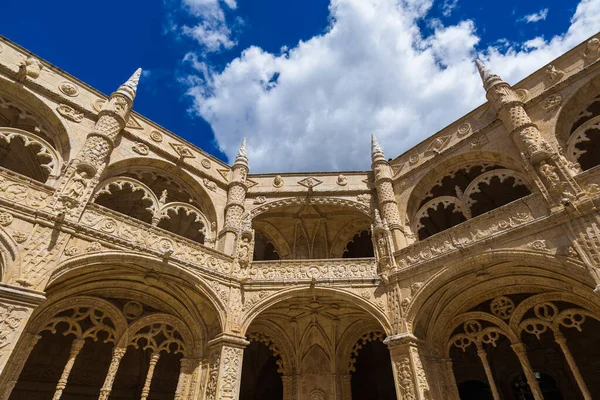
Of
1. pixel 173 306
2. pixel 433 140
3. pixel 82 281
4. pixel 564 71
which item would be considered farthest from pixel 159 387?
pixel 564 71

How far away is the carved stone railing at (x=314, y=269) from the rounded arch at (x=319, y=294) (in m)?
0.41

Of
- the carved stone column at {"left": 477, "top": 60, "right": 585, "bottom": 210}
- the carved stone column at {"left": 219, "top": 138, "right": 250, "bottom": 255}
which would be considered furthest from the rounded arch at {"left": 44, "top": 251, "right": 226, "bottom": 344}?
the carved stone column at {"left": 477, "top": 60, "right": 585, "bottom": 210}

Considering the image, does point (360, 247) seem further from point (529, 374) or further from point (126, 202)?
point (126, 202)

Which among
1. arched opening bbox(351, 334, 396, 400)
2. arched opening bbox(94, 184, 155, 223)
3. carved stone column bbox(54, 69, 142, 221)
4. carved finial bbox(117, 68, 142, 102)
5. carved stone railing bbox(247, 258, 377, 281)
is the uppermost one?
carved finial bbox(117, 68, 142, 102)

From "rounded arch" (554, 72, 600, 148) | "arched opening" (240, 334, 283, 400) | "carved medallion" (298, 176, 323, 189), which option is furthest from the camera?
"arched opening" (240, 334, 283, 400)

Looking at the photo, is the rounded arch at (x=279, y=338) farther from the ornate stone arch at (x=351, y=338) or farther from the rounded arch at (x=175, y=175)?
the rounded arch at (x=175, y=175)

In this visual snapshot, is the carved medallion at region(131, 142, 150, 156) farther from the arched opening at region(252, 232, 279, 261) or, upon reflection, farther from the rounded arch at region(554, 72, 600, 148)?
the rounded arch at region(554, 72, 600, 148)

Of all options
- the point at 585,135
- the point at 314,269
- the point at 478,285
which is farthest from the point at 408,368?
the point at 585,135

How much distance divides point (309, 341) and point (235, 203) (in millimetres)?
5342

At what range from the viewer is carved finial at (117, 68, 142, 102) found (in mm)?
10955

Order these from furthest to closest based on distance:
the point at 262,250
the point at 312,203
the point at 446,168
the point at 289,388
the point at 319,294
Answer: the point at 262,250 → the point at 312,203 → the point at 446,168 → the point at 289,388 → the point at 319,294

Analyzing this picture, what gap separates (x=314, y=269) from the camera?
1073cm

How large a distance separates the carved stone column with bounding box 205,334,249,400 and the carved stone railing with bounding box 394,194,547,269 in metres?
5.06

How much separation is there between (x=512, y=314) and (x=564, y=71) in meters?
6.97
